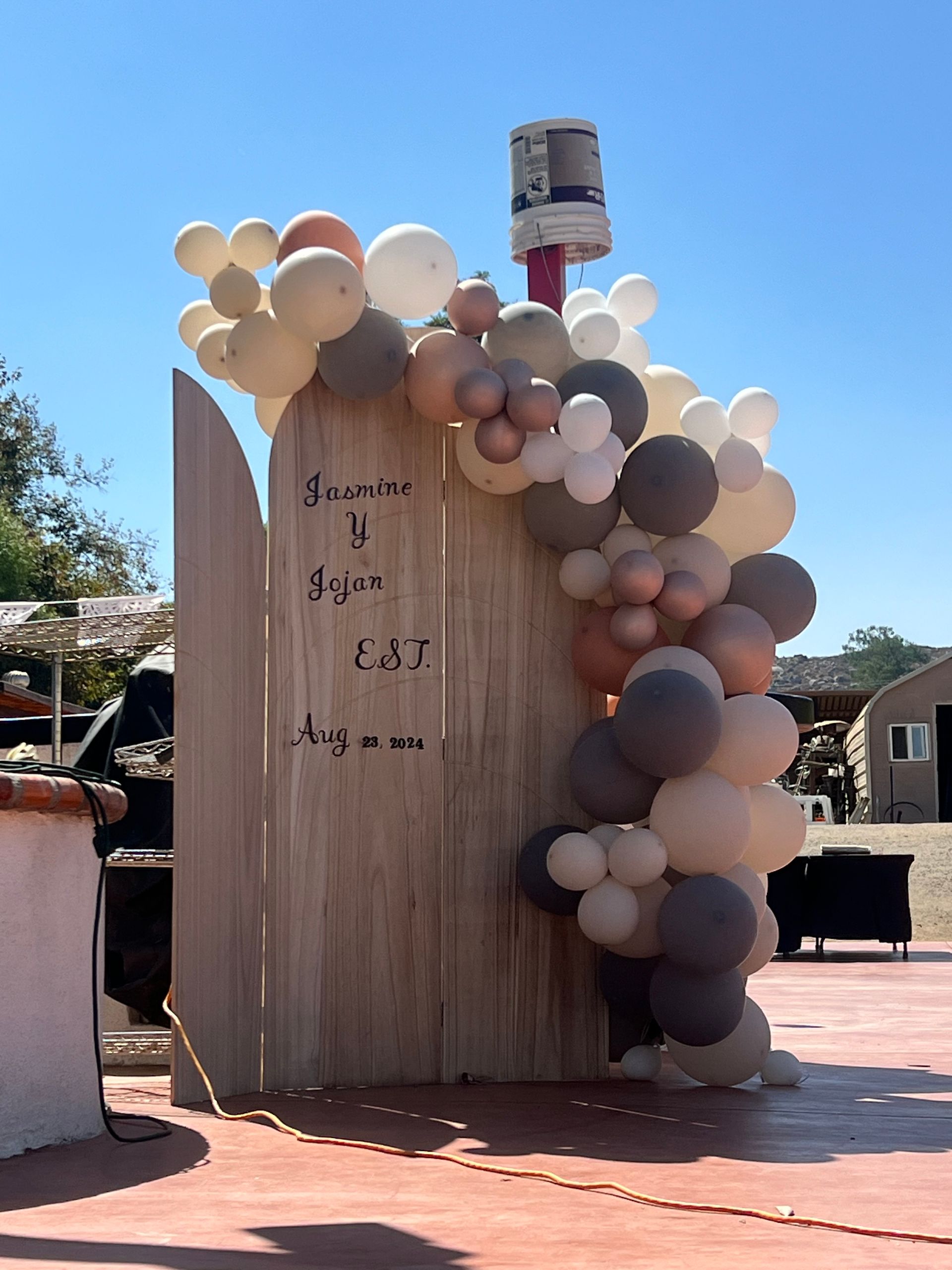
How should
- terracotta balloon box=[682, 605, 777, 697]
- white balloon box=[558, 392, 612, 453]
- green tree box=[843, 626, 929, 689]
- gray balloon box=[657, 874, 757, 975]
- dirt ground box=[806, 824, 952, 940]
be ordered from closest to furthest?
gray balloon box=[657, 874, 757, 975] → white balloon box=[558, 392, 612, 453] → terracotta balloon box=[682, 605, 777, 697] → dirt ground box=[806, 824, 952, 940] → green tree box=[843, 626, 929, 689]

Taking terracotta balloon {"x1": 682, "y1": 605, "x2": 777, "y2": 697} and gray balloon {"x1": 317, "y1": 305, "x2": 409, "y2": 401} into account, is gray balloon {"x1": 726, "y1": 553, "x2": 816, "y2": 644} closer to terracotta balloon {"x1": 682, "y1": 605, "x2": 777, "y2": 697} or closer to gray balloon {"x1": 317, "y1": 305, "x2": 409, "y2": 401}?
terracotta balloon {"x1": 682, "y1": 605, "x2": 777, "y2": 697}

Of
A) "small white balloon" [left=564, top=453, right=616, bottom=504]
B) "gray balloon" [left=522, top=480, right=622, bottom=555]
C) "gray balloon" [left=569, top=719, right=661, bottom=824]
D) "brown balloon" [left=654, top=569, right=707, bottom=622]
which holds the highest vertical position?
"small white balloon" [left=564, top=453, right=616, bottom=504]

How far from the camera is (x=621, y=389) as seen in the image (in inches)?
217

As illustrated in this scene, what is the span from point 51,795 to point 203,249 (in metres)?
2.48

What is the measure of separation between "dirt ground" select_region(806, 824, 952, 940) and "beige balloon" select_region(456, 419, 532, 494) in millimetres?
10063

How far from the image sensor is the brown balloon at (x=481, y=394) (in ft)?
17.3

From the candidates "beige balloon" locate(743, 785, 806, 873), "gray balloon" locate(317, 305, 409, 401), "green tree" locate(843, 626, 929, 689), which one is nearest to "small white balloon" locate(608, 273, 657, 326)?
"gray balloon" locate(317, 305, 409, 401)

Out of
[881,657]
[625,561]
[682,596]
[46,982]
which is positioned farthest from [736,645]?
[881,657]

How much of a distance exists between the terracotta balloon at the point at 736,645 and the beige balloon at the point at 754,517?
44 centimetres

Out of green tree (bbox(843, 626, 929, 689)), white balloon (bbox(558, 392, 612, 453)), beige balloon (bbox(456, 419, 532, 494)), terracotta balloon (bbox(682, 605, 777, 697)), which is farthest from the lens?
green tree (bbox(843, 626, 929, 689))

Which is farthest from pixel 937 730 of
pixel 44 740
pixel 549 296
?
pixel 549 296

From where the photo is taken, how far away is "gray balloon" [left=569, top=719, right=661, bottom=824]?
526cm

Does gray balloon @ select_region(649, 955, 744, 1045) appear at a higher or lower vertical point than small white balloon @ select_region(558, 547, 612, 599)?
lower

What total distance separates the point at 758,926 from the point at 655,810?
2.17 ft
